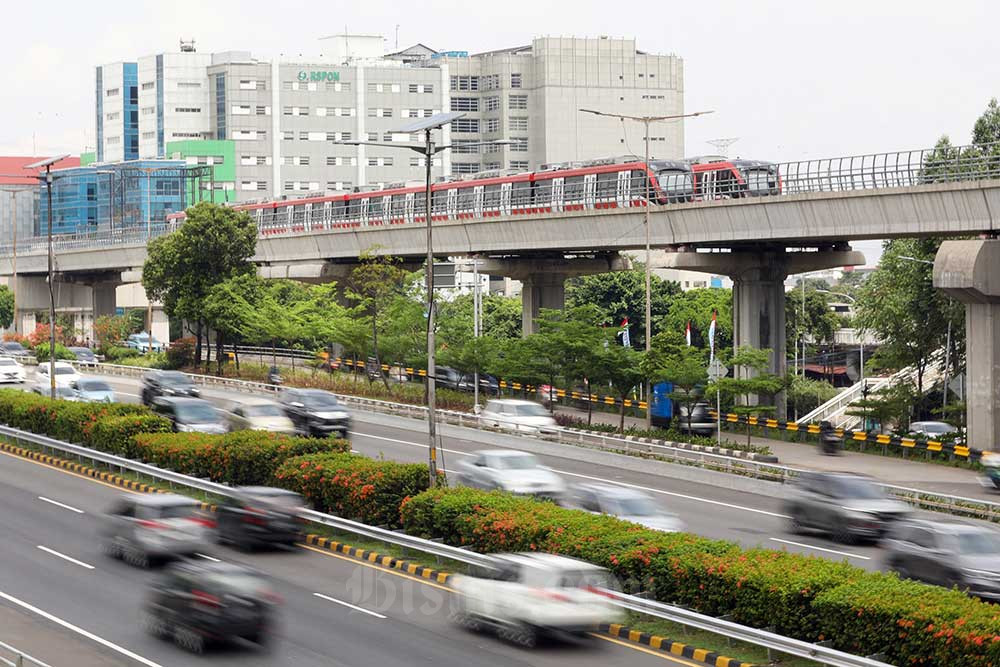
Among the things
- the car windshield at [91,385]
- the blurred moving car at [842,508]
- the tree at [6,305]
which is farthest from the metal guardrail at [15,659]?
the tree at [6,305]

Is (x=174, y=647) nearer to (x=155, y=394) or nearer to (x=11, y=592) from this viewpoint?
(x=11, y=592)

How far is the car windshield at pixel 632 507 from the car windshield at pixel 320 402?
19968 mm

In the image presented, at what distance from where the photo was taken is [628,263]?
242 ft

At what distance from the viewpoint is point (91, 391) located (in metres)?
59.3

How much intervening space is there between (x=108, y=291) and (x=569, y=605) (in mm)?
97319

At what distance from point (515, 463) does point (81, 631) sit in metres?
16.1

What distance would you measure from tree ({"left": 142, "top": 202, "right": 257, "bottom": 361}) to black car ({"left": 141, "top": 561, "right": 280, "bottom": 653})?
57.9m

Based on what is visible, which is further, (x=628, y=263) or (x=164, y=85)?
(x=164, y=85)

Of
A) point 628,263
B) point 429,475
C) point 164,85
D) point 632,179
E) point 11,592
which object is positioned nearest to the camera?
point 11,592

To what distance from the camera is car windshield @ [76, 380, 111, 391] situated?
59594 millimetres

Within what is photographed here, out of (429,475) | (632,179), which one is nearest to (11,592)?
(429,475)

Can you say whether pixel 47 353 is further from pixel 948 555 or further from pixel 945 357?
pixel 948 555

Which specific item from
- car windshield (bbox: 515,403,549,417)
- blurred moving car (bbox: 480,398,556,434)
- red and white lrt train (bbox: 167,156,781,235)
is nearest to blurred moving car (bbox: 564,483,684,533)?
blurred moving car (bbox: 480,398,556,434)

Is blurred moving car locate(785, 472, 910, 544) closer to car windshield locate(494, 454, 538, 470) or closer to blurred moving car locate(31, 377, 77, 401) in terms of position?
car windshield locate(494, 454, 538, 470)
